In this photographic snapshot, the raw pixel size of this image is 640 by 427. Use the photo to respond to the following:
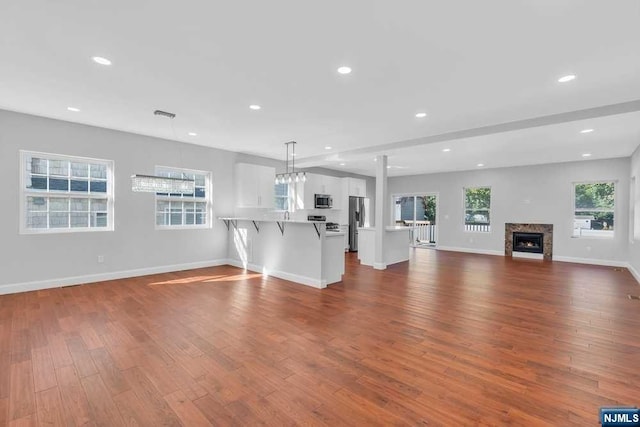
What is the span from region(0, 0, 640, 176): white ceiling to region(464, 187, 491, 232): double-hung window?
4542 millimetres

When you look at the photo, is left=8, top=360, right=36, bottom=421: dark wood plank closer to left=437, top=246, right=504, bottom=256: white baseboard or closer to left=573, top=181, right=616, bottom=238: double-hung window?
left=437, top=246, right=504, bottom=256: white baseboard

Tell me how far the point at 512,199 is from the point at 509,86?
6.92 m

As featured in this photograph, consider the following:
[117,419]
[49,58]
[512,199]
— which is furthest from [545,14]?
[512,199]

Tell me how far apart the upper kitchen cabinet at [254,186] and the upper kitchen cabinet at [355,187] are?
9.14 ft

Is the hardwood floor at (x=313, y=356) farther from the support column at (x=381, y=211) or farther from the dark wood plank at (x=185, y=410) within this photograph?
the support column at (x=381, y=211)

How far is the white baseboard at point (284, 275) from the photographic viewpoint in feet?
16.7

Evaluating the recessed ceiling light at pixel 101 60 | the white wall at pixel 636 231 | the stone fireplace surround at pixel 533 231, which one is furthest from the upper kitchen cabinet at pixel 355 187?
the recessed ceiling light at pixel 101 60

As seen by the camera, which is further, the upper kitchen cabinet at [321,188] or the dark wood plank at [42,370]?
the upper kitchen cabinet at [321,188]

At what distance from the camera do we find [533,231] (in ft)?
28.4

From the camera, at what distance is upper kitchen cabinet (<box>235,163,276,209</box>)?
23.4 feet

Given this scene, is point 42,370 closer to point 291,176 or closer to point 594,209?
point 291,176

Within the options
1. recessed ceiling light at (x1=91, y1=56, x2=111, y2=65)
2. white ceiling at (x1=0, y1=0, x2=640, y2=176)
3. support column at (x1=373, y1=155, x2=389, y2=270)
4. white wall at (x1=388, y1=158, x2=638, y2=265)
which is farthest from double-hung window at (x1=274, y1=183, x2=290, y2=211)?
recessed ceiling light at (x1=91, y1=56, x2=111, y2=65)

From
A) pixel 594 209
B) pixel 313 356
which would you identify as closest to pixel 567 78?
pixel 313 356

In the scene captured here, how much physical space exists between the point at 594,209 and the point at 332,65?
8.74 meters
